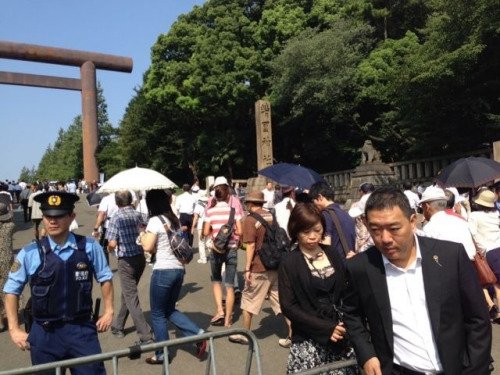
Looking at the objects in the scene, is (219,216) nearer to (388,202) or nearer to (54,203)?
(54,203)

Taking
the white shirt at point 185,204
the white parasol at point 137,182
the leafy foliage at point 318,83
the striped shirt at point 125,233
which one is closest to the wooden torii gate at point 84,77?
the leafy foliage at point 318,83

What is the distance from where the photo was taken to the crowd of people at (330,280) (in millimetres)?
2195

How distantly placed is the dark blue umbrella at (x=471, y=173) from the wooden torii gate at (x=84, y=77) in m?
29.5

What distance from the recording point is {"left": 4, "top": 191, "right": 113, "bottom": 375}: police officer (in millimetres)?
3172

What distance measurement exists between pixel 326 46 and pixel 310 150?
22.8ft

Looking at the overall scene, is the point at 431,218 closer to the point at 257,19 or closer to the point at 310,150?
the point at 310,150

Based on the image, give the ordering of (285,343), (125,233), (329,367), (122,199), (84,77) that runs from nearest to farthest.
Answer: (329,367)
(285,343)
(125,233)
(122,199)
(84,77)

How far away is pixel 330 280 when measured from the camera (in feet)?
10.3

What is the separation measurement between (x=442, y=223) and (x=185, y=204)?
24.3 ft

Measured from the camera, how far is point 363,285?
2.31m

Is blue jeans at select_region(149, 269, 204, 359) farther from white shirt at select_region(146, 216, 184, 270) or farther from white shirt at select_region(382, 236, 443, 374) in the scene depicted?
white shirt at select_region(382, 236, 443, 374)

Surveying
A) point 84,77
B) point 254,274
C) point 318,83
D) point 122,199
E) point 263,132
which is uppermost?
point 84,77

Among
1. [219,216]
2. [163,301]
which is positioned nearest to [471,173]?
[219,216]

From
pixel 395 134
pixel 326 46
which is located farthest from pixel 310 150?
pixel 326 46
